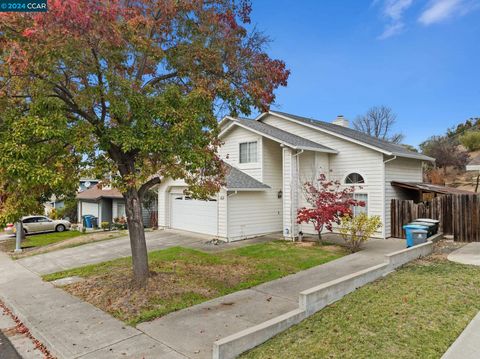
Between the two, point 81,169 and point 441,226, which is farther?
point 441,226

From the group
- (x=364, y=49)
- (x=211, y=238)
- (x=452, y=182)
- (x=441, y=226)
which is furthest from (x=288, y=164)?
(x=452, y=182)

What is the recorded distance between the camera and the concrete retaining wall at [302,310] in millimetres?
4676

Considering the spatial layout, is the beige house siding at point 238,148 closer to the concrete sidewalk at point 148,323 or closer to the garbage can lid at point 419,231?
the garbage can lid at point 419,231

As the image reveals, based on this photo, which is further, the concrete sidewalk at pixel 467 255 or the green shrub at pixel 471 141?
the green shrub at pixel 471 141

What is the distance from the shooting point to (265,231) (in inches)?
646

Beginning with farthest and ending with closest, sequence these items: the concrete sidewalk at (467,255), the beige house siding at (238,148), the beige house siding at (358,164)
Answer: the beige house siding at (238,148)
the beige house siding at (358,164)
the concrete sidewalk at (467,255)

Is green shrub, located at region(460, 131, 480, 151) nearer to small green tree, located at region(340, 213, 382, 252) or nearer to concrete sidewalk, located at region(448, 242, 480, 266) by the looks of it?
concrete sidewalk, located at region(448, 242, 480, 266)

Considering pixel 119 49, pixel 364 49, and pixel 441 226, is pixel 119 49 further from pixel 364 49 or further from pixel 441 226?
pixel 364 49

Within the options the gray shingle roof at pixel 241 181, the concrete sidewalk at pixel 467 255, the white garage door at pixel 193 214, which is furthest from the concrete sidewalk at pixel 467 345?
the white garage door at pixel 193 214

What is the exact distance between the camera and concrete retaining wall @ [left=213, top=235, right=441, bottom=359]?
4676mm

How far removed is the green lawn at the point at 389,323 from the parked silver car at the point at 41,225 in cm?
2265

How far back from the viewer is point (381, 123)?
156ft

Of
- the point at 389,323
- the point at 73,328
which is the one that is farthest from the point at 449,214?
the point at 73,328

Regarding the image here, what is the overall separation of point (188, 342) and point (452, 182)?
3800 centimetres
